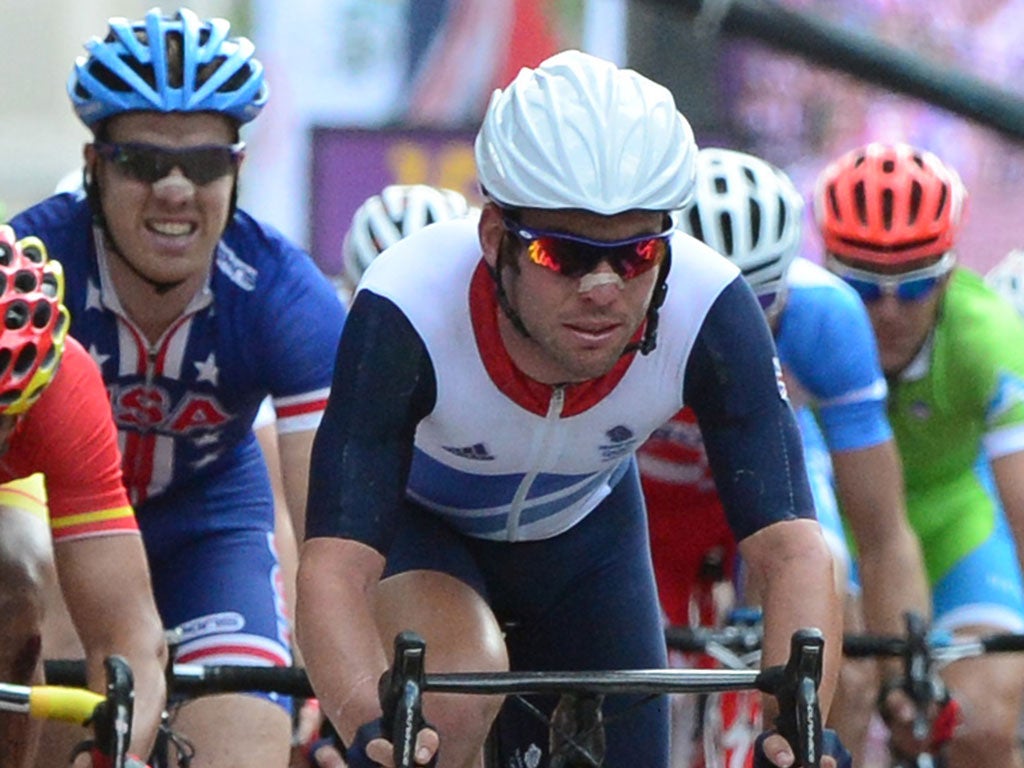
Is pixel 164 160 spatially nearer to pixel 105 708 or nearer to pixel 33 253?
pixel 33 253

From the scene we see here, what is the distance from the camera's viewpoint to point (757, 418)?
4.41 m

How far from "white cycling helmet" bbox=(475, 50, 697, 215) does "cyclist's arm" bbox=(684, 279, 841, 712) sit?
313mm

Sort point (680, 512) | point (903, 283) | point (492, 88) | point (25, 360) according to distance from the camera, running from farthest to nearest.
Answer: point (492, 88) < point (903, 283) < point (680, 512) < point (25, 360)

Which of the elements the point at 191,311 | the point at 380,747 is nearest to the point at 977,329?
the point at 191,311

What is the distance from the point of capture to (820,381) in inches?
263

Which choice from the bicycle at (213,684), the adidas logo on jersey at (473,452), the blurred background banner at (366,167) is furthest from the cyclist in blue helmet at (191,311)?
the blurred background banner at (366,167)

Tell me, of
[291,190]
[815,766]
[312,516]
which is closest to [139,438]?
[312,516]

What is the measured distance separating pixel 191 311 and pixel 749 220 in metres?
1.76

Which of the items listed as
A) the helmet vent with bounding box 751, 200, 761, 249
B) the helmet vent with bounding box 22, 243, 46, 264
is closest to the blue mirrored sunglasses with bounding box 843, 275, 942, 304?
the helmet vent with bounding box 751, 200, 761, 249

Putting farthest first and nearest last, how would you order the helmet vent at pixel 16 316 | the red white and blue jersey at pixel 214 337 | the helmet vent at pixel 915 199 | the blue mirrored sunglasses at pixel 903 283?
the helmet vent at pixel 915 199
the blue mirrored sunglasses at pixel 903 283
the red white and blue jersey at pixel 214 337
the helmet vent at pixel 16 316

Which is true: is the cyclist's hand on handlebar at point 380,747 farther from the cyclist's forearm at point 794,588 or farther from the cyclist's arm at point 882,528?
the cyclist's arm at point 882,528

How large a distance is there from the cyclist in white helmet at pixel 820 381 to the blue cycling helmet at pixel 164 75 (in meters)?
1.46

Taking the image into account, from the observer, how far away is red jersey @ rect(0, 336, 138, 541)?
14.9 ft

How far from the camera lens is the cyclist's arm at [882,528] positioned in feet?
21.7
